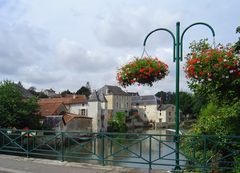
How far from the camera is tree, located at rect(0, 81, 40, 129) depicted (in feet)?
118

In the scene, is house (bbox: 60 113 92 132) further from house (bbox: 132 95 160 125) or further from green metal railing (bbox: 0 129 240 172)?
house (bbox: 132 95 160 125)

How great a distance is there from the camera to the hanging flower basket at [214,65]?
7312 millimetres

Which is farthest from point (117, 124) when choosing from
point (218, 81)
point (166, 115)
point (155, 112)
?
point (218, 81)

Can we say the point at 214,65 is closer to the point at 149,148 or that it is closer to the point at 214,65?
the point at 214,65

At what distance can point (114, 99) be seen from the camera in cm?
7812

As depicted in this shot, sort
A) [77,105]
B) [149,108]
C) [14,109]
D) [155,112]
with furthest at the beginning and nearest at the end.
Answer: [149,108]
[155,112]
[77,105]
[14,109]

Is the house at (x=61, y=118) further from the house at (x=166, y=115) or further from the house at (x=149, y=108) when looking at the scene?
the house at (x=166, y=115)

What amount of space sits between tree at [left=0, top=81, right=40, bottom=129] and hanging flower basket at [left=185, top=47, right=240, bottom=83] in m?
31.3

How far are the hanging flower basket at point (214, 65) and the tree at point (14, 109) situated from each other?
31.3 metres

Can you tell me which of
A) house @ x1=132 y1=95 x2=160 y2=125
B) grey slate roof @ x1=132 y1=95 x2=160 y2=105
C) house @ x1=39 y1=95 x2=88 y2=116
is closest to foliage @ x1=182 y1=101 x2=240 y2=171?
house @ x1=39 y1=95 x2=88 y2=116

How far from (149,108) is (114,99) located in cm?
2037

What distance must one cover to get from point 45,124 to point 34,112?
17.7 ft

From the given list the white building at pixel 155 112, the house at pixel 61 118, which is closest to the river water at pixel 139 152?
the house at pixel 61 118

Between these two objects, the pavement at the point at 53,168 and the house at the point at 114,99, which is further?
the house at the point at 114,99
